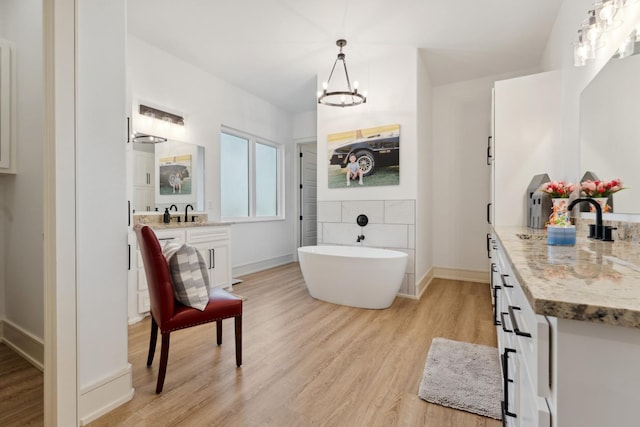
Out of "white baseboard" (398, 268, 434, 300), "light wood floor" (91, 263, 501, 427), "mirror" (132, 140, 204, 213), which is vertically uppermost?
"mirror" (132, 140, 204, 213)

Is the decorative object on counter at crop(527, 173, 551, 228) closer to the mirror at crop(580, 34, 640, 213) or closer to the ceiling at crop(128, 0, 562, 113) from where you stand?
the mirror at crop(580, 34, 640, 213)

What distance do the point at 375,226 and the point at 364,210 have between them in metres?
0.25

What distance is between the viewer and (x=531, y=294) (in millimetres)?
572

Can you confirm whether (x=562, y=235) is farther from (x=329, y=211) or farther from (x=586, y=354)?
(x=329, y=211)

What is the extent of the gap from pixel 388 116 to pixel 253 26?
5.98ft

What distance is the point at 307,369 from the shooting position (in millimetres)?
2016

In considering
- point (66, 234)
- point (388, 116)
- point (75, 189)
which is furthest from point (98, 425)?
point (388, 116)

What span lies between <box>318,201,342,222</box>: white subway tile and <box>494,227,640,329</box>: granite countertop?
3.04m

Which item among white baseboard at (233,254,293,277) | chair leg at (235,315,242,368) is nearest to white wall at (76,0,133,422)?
chair leg at (235,315,242,368)

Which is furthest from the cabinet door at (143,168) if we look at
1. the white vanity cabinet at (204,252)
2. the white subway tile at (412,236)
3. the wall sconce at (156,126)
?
the white subway tile at (412,236)

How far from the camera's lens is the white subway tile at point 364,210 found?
386 centimetres

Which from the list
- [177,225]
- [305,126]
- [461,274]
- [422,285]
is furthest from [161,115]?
→ [461,274]

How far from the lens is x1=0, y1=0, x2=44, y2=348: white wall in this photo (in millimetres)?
2061

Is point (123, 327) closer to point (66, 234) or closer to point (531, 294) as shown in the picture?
point (66, 234)
